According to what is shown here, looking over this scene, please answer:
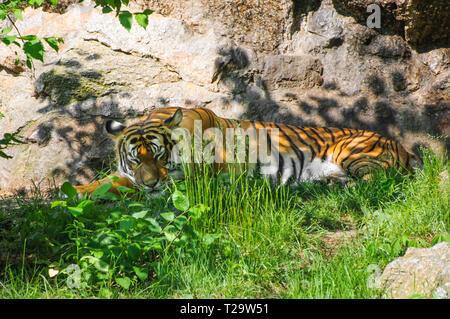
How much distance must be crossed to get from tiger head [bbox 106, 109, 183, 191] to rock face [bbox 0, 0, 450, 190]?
3.67 ft

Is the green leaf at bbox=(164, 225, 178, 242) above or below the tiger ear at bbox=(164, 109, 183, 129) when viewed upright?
below

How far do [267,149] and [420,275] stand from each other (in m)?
3.34

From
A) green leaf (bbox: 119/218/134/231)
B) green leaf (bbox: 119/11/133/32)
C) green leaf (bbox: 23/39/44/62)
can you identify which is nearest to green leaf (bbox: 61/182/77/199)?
green leaf (bbox: 119/218/134/231)

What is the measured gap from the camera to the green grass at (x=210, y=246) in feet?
9.06

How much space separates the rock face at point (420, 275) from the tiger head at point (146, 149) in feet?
8.18

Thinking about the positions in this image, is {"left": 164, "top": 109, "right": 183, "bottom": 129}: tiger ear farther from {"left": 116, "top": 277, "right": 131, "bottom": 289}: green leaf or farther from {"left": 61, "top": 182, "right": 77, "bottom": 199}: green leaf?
{"left": 116, "top": 277, "right": 131, "bottom": 289}: green leaf

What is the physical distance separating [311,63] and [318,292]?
14.8ft

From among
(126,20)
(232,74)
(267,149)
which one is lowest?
(267,149)

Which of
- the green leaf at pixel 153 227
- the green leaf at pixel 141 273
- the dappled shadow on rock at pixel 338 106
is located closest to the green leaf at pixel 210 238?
the green leaf at pixel 153 227

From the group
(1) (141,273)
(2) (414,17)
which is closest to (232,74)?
(2) (414,17)

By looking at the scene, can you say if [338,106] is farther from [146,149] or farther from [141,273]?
[141,273]

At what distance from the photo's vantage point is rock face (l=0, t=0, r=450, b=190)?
604 cm

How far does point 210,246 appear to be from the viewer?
10.2ft
